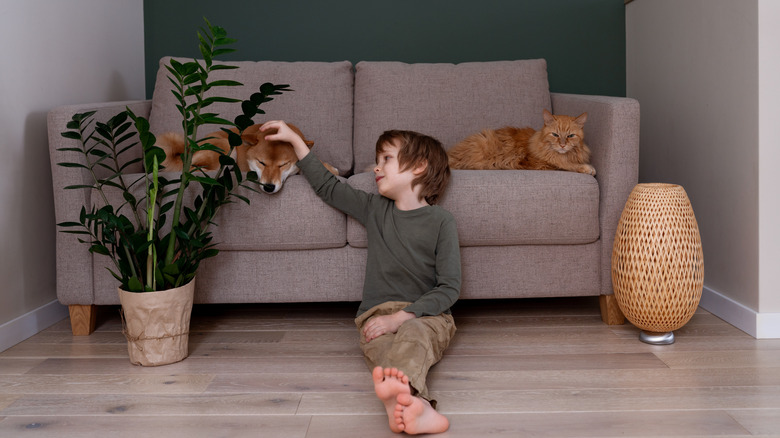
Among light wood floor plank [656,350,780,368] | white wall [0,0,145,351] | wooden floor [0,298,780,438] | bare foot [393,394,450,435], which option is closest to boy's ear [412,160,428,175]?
wooden floor [0,298,780,438]

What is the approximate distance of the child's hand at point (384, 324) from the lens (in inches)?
64.7

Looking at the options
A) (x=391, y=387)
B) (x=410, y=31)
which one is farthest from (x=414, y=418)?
(x=410, y=31)

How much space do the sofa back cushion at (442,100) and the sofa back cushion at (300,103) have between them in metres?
0.07

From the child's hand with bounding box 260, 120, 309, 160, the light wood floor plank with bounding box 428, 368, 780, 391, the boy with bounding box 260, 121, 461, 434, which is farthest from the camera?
the child's hand with bounding box 260, 120, 309, 160

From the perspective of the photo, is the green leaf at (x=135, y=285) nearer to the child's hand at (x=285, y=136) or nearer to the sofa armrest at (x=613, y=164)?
the child's hand at (x=285, y=136)

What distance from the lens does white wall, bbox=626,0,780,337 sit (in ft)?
6.29

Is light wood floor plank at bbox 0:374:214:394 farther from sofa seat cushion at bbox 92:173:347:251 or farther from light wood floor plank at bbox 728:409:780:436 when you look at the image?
light wood floor plank at bbox 728:409:780:436

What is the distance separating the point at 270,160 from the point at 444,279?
656 mm

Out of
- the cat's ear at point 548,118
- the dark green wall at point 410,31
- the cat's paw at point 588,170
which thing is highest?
the dark green wall at point 410,31

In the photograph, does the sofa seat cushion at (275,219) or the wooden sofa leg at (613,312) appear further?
the wooden sofa leg at (613,312)

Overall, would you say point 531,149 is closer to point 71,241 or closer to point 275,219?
point 275,219

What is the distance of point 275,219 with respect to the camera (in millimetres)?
1971

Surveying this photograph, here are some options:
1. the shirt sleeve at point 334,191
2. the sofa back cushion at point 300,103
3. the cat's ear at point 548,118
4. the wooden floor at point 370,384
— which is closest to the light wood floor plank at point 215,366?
the wooden floor at point 370,384

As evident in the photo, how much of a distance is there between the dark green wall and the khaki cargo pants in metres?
1.75
